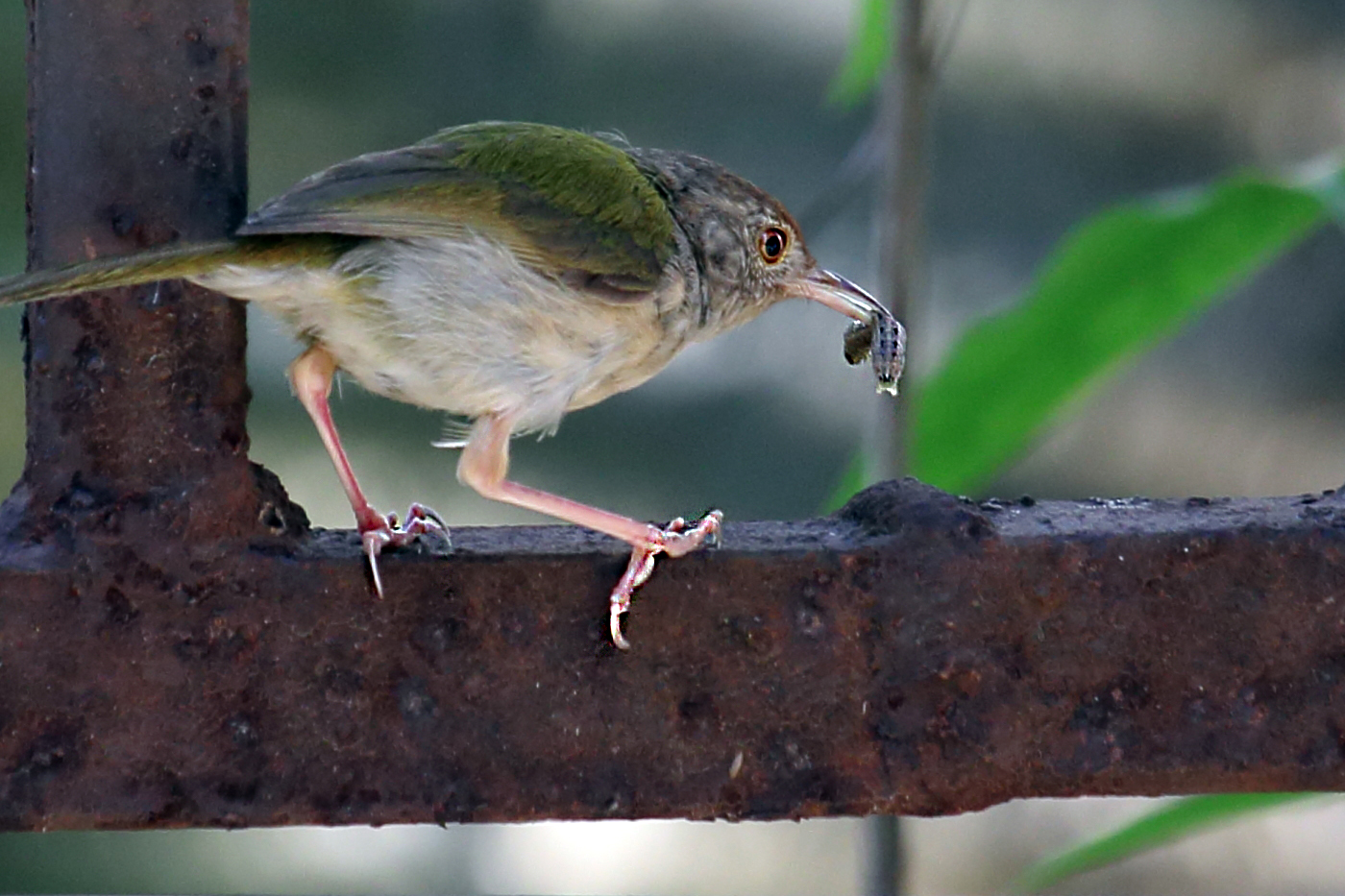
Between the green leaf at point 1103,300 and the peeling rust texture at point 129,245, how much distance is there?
1.41 metres

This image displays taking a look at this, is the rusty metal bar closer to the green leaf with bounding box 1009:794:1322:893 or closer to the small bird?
the small bird

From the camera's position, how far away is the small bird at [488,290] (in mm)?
2268

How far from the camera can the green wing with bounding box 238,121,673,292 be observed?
2.25 metres

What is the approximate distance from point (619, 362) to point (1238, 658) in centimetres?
109

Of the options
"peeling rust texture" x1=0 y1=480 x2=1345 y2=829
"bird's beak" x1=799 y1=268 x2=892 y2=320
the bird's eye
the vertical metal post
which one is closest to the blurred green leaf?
the vertical metal post

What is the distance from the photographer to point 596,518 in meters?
2.22

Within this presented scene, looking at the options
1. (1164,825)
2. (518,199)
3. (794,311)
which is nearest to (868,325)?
(518,199)

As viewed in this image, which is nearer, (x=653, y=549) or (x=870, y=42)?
(x=653, y=549)

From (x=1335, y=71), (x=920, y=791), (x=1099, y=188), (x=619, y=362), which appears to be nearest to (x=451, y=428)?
(x=619, y=362)

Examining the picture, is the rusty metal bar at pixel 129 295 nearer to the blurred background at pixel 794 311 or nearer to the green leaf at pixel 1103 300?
the green leaf at pixel 1103 300

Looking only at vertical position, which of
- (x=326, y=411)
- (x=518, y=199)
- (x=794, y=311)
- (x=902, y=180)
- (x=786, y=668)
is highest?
(x=794, y=311)

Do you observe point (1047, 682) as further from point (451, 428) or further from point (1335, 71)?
point (1335, 71)

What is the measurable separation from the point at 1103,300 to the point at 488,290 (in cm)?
108

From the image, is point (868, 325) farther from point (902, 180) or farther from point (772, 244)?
point (902, 180)
